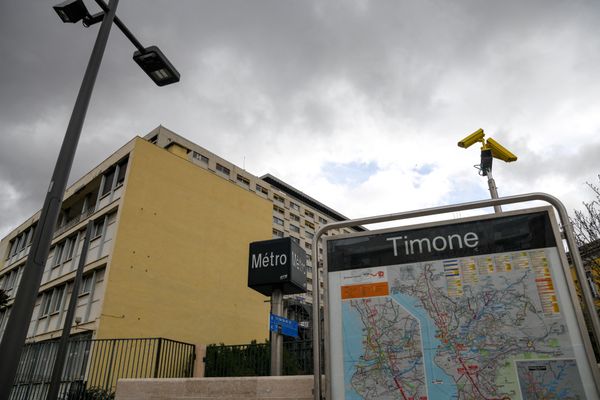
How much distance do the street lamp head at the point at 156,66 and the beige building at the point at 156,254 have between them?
14.0 m

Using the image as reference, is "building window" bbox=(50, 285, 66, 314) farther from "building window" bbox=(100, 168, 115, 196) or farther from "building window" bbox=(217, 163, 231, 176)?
"building window" bbox=(217, 163, 231, 176)

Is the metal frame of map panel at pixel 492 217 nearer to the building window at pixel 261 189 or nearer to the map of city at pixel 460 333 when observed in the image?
the map of city at pixel 460 333

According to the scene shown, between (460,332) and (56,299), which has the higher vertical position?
(56,299)

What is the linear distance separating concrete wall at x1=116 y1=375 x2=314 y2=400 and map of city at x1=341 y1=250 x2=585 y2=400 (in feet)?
6.53

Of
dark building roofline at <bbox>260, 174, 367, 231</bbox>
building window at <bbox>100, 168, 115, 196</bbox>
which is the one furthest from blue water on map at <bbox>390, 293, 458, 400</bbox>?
dark building roofline at <bbox>260, 174, 367, 231</bbox>

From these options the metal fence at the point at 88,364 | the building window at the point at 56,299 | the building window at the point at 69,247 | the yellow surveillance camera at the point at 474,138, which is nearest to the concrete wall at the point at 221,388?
the yellow surveillance camera at the point at 474,138

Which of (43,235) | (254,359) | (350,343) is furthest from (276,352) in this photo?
(43,235)

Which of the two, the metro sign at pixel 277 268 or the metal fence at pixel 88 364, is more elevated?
the metro sign at pixel 277 268

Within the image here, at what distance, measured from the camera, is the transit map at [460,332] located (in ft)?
10.7

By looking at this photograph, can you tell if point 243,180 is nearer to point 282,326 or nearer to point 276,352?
point 276,352

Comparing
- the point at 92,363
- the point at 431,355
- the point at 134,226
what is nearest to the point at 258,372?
the point at 92,363

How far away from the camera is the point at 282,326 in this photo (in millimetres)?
8789

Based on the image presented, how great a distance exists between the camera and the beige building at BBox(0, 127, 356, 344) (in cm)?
1986

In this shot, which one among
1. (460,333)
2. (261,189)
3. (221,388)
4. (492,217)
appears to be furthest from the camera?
(261,189)
